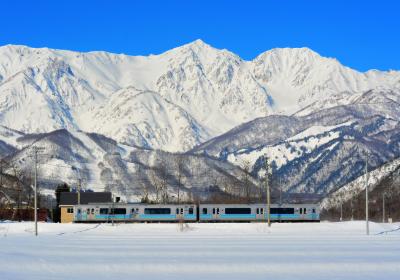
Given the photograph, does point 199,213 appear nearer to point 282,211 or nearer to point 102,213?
point 282,211

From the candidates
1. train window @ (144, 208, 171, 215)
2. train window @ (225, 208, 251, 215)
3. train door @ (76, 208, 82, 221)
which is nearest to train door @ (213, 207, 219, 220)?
train window @ (225, 208, 251, 215)

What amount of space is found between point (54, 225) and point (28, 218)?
37072 millimetres

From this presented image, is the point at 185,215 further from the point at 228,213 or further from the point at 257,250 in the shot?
the point at 257,250

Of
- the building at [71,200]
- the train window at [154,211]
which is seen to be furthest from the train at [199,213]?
the building at [71,200]

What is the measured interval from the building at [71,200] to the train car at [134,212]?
250 inches

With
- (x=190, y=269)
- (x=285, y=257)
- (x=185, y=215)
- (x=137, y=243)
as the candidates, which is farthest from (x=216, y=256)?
(x=185, y=215)

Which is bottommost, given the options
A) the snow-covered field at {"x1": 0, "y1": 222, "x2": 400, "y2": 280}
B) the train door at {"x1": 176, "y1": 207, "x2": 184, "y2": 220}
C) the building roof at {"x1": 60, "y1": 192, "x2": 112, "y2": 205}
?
the snow-covered field at {"x1": 0, "y1": 222, "x2": 400, "y2": 280}

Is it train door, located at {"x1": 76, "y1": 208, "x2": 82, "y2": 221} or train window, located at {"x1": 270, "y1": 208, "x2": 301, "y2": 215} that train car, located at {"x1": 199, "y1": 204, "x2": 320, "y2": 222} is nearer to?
train window, located at {"x1": 270, "y1": 208, "x2": 301, "y2": 215}

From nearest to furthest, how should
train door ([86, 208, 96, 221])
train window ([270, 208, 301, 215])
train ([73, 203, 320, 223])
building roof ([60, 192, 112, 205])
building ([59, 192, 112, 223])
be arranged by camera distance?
train ([73, 203, 320, 223])
train window ([270, 208, 301, 215])
train door ([86, 208, 96, 221])
building ([59, 192, 112, 223])
building roof ([60, 192, 112, 205])

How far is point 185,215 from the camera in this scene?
4013 inches

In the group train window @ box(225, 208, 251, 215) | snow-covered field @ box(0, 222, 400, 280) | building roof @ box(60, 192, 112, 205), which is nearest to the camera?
snow-covered field @ box(0, 222, 400, 280)

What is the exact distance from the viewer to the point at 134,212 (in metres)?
104

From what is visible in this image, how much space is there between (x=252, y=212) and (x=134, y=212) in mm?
14669

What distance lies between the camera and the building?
371 ft
